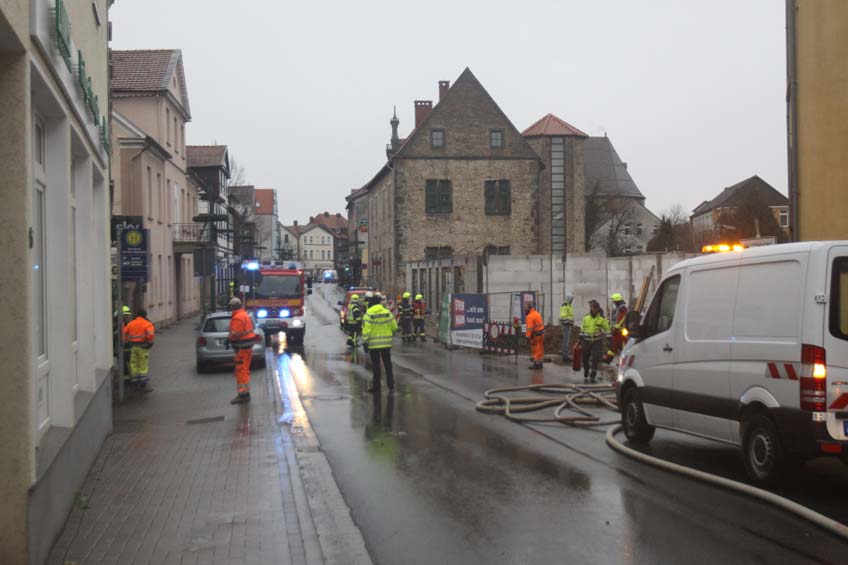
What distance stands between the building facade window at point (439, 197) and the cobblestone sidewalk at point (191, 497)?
124 feet

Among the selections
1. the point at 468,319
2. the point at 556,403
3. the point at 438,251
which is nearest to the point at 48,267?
the point at 556,403

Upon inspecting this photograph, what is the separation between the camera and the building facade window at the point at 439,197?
167 ft

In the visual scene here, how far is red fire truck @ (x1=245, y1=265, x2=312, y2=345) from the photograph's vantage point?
28.5m

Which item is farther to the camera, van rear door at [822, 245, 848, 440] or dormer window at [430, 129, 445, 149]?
dormer window at [430, 129, 445, 149]

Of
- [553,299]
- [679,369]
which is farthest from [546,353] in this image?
[679,369]

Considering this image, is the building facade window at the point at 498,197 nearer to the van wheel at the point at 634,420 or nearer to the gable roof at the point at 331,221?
the van wheel at the point at 634,420

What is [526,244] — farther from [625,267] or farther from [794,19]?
[794,19]

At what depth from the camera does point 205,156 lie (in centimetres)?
5906

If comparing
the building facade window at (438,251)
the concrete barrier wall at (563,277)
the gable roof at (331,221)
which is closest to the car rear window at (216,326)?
the concrete barrier wall at (563,277)

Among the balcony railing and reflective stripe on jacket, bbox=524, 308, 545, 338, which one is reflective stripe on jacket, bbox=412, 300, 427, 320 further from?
the balcony railing

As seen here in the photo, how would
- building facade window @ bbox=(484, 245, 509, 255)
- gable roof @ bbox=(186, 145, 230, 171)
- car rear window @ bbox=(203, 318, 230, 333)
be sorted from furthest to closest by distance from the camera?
gable roof @ bbox=(186, 145, 230, 171)
building facade window @ bbox=(484, 245, 509, 255)
car rear window @ bbox=(203, 318, 230, 333)

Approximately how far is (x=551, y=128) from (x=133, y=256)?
4383cm

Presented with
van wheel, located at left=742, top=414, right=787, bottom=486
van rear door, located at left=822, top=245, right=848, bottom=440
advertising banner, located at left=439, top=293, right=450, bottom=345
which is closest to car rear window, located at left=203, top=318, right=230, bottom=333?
advertising banner, located at left=439, top=293, right=450, bottom=345

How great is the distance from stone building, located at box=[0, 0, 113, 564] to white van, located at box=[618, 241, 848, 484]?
598 centimetres
